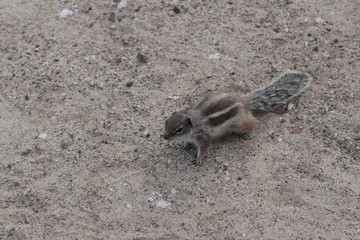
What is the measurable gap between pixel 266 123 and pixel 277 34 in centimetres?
140

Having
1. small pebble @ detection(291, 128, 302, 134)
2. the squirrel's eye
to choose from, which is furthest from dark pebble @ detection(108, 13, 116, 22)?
small pebble @ detection(291, 128, 302, 134)

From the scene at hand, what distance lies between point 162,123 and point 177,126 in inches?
24.0

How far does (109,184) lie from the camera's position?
4613 millimetres

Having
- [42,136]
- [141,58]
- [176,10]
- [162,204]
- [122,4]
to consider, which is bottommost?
[42,136]

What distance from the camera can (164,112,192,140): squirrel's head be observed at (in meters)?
4.55

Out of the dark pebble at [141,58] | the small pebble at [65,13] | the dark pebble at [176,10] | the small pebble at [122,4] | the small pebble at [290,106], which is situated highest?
the dark pebble at [176,10]

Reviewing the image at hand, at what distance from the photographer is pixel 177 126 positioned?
14.9 feet

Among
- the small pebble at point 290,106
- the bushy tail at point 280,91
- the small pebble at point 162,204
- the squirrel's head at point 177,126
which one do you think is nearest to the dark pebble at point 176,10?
the bushy tail at point 280,91

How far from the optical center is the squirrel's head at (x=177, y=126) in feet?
14.9

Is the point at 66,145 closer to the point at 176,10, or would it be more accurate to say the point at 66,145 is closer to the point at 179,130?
the point at 179,130

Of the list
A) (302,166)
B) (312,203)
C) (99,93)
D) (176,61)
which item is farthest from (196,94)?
(312,203)

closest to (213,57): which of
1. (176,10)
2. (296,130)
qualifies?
(176,10)

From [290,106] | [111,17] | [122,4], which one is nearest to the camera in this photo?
[290,106]

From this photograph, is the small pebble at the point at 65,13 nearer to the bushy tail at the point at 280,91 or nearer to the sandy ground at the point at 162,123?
the sandy ground at the point at 162,123
